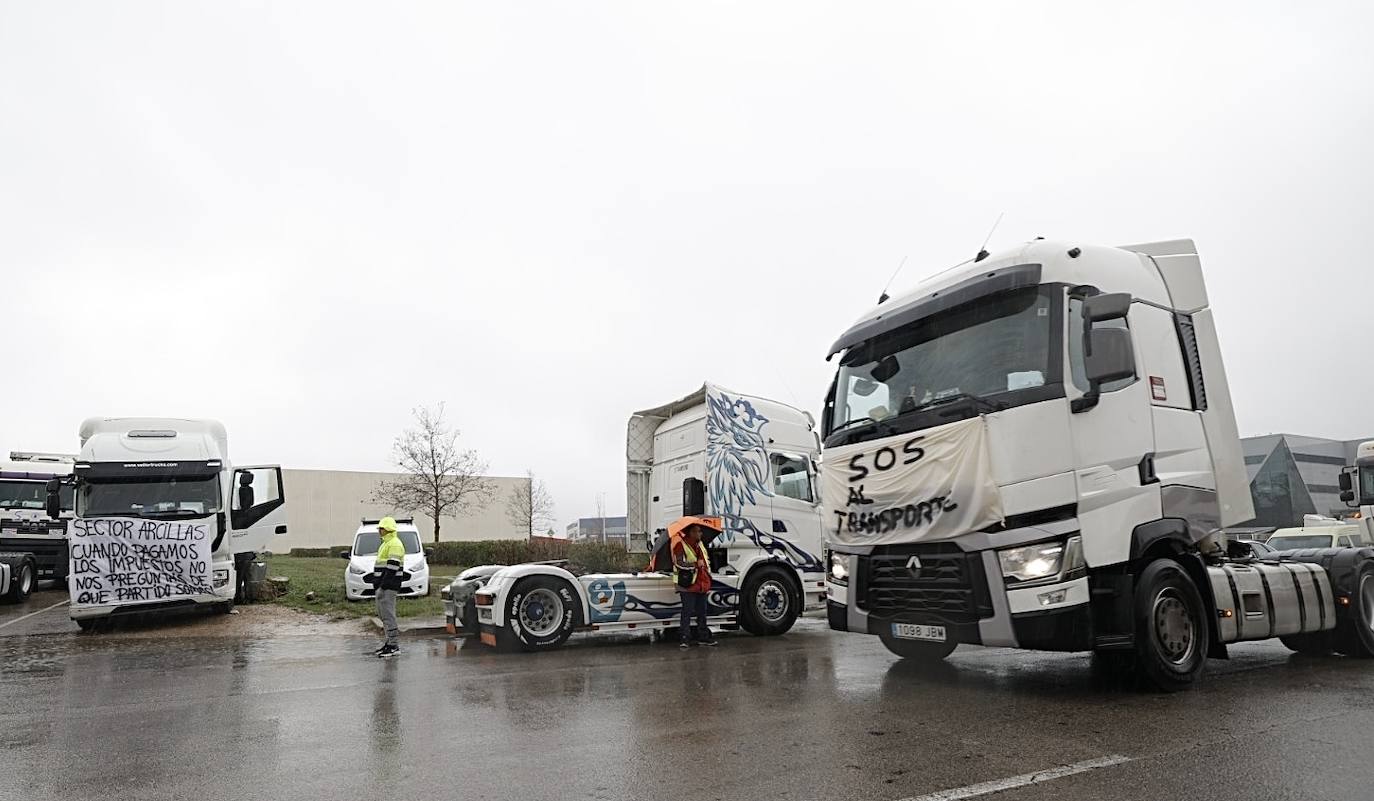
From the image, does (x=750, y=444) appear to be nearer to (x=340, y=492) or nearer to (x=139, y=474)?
(x=139, y=474)

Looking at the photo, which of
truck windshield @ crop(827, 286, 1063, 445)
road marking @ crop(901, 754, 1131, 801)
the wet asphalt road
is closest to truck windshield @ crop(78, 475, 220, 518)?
the wet asphalt road

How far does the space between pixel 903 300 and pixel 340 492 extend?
50.0m

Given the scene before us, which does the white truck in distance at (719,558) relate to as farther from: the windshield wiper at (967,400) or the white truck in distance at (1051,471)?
the windshield wiper at (967,400)

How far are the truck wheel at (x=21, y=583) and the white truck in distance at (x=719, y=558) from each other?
1279cm

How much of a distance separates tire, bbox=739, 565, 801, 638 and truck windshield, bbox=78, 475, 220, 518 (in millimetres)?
9097

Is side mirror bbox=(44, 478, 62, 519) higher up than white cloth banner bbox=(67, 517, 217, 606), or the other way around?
side mirror bbox=(44, 478, 62, 519)

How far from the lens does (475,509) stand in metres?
53.6

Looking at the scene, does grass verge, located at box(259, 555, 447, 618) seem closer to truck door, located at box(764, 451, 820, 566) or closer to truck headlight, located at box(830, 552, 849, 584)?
truck door, located at box(764, 451, 820, 566)

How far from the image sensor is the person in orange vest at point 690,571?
11.2 meters

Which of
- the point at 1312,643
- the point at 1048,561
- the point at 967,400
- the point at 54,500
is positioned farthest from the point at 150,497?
the point at 1312,643

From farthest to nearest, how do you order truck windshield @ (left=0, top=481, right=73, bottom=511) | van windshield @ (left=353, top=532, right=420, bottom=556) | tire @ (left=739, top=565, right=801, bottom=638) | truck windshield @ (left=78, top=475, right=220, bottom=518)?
truck windshield @ (left=0, top=481, right=73, bottom=511) → van windshield @ (left=353, top=532, right=420, bottom=556) → truck windshield @ (left=78, top=475, right=220, bottom=518) → tire @ (left=739, top=565, right=801, bottom=638)

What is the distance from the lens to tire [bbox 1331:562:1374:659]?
358 inches

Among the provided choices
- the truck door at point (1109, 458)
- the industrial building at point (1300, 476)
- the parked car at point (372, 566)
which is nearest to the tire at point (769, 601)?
the truck door at point (1109, 458)

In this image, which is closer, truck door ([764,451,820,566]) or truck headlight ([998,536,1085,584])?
truck headlight ([998,536,1085,584])
